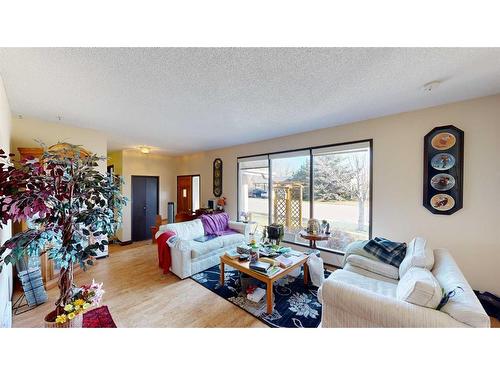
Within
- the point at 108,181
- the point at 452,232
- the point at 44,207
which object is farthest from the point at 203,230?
the point at 452,232

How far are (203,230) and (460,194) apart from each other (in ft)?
12.7

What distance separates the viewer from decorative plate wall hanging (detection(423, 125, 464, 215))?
85.6 inches

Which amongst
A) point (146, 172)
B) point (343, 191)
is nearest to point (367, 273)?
point (343, 191)

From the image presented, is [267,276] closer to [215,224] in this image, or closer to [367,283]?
[367,283]

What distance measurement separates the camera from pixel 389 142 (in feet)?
8.69

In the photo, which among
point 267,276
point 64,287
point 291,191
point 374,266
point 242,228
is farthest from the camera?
point 242,228

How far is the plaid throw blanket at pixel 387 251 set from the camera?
6.92 feet

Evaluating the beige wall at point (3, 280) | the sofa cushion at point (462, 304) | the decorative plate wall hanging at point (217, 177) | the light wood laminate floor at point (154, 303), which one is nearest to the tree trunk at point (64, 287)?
the beige wall at point (3, 280)

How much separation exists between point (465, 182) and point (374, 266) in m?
1.49

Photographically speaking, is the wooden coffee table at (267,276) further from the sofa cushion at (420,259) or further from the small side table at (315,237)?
the sofa cushion at (420,259)

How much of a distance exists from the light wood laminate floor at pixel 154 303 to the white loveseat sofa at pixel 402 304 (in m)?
0.87

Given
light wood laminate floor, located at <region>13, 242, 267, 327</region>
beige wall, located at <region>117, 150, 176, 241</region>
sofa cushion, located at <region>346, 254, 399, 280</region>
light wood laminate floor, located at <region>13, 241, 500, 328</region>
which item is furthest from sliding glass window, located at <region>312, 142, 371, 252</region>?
beige wall, located at <region>117, 150, 176, 241</region>

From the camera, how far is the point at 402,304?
1207 mm
